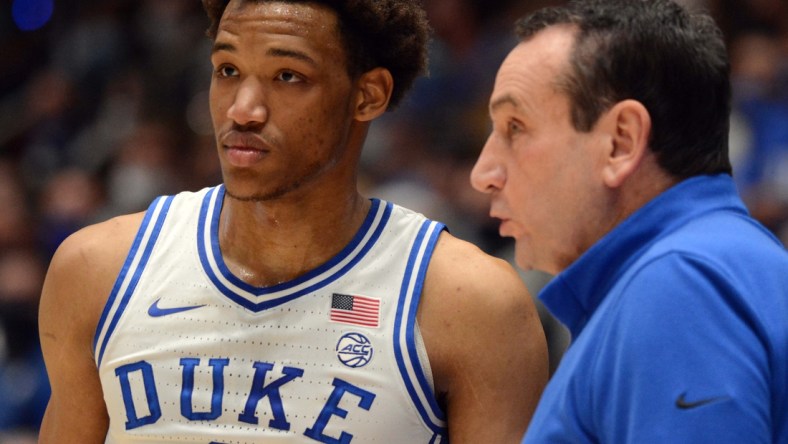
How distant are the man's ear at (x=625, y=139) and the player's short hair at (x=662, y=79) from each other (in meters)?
0.02

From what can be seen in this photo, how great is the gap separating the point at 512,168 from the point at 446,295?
0.79m

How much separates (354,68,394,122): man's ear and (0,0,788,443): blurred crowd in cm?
295

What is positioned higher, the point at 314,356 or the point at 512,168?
the point at 512,168

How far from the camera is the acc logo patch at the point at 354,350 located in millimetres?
2822

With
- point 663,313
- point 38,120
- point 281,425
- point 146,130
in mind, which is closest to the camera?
point 663,313

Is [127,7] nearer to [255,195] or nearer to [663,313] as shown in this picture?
[255,195]

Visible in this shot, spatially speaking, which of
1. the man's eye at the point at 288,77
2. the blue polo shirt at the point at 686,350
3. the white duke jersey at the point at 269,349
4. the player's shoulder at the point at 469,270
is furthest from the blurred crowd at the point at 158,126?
the blue polo shirt at the point at 686,350

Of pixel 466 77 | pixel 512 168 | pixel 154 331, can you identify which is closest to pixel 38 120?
pixel 466 77

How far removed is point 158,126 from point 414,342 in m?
6.03

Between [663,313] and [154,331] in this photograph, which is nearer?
[663,313]

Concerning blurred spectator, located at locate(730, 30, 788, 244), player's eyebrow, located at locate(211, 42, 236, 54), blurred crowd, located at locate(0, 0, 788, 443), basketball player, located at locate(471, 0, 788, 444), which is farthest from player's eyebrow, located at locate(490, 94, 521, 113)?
blurred spectator, located at locate(730, 30, 788, 244)

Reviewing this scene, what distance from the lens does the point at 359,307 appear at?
2.89 m

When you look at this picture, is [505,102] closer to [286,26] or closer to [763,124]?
[286,26]

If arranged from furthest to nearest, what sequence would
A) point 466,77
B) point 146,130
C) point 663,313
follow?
point 146,130, point 466,77, point 663,313
